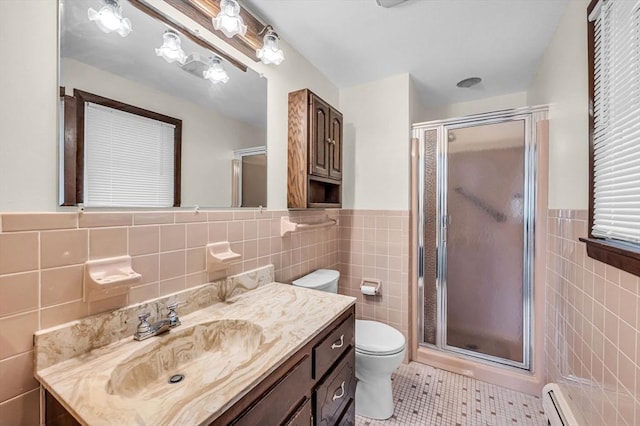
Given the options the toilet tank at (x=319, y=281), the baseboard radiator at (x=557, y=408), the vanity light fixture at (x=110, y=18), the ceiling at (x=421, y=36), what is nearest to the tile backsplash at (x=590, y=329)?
the baseboard radiator at (x=557, y=408)

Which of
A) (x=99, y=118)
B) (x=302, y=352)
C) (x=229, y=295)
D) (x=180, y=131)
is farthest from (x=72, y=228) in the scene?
(x=302, y=352)

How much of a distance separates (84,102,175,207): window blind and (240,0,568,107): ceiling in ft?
3.08

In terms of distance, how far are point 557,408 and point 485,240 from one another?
105 cm

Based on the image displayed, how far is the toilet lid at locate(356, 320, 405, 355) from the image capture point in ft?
5.05

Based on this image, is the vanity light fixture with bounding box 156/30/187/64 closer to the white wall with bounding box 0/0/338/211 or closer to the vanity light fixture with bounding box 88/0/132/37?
the vanity light fixture with bounding box 88/0/132/37

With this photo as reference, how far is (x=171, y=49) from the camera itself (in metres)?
1.08

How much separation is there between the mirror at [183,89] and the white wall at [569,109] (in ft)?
5.16

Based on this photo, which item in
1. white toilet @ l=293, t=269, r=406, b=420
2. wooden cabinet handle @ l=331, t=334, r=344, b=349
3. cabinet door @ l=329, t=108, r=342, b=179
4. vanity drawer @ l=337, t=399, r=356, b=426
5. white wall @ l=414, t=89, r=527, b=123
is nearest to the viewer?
wooden cabinet handle @ l=331, t=334, r=344, b=349

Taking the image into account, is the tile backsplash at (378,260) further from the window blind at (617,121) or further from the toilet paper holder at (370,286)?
the window blind at (617,121)

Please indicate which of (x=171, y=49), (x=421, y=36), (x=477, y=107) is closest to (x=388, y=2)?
(x=421, y=36)

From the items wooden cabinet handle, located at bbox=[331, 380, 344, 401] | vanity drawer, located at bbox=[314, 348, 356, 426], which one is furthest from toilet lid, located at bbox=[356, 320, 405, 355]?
wooden cabinet handle, located at bbox=[331, 380, 344, 401]

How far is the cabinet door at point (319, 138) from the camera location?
5.35 ft

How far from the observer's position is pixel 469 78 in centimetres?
218

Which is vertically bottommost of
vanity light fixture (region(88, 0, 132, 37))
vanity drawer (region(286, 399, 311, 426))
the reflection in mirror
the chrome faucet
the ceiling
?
vanity drawer (region(286, 399, 311, 426))
